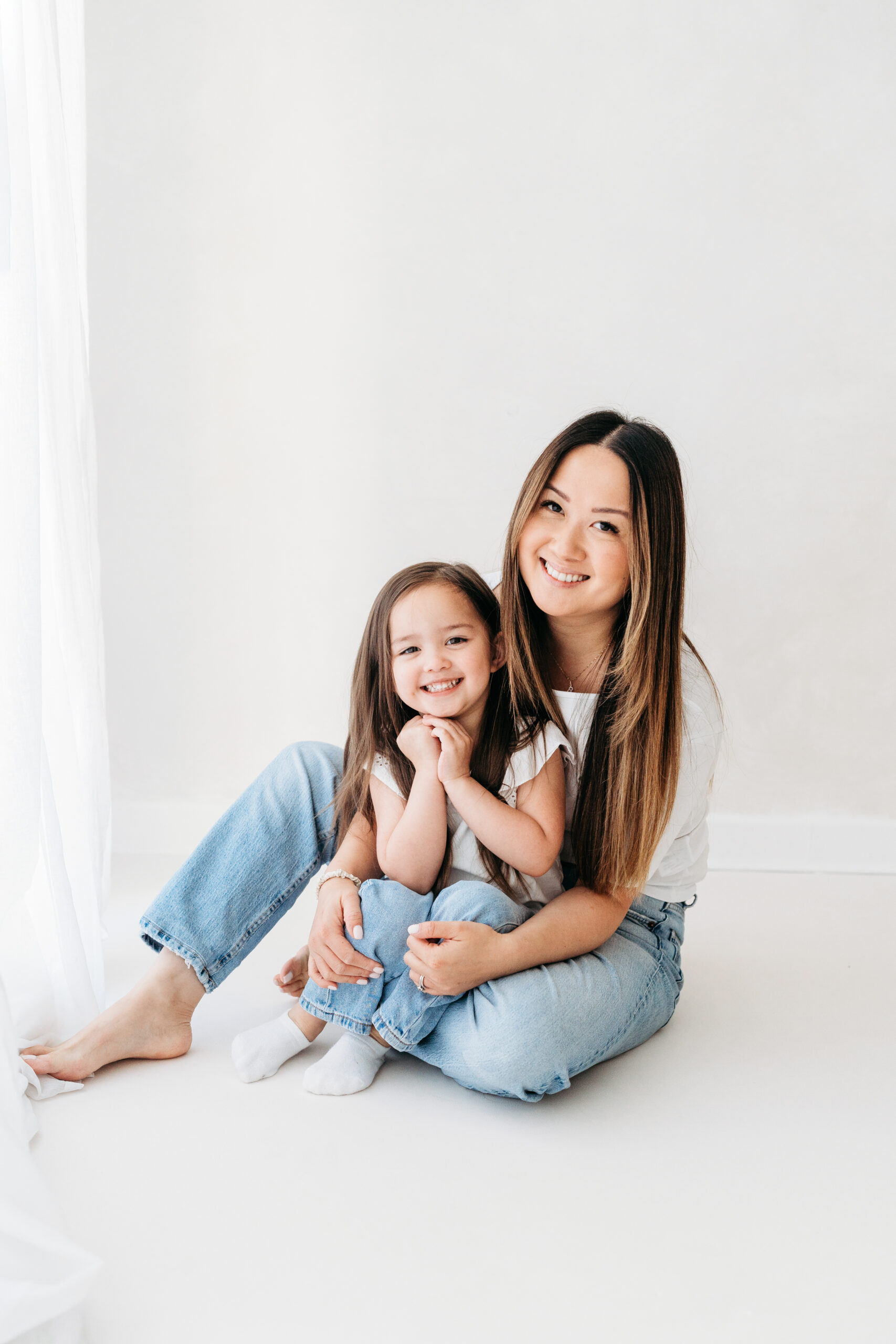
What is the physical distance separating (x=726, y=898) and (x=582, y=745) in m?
0.86

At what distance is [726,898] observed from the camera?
192 cm

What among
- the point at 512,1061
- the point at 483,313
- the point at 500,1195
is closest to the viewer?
the point at 500,1195

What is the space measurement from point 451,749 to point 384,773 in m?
0.12

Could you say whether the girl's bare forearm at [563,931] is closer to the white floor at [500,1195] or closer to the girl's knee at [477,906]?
the girl's knee at [477,906]

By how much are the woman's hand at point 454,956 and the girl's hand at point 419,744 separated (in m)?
0.19

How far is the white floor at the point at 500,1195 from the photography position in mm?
777

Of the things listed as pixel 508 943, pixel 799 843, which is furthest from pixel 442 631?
pixel 799 843

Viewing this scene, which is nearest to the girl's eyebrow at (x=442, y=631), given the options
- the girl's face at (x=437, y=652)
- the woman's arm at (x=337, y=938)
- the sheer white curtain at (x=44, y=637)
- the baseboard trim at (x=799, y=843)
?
the girl's face at (x=437, y=652)

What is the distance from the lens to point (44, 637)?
1.25m

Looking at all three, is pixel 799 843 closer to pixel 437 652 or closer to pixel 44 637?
pixel 437 652

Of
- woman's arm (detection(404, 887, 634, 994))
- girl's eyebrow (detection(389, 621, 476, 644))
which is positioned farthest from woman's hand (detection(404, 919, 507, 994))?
girl's eyebrow (detection(389, 621, 476, 644))

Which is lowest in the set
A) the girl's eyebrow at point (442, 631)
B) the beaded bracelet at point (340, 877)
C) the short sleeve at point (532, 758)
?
the beaded bracelet at point (340, 877)

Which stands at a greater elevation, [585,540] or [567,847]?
[585,540]

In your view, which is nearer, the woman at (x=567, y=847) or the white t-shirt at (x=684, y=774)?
the woman at (x=567, y=847)
